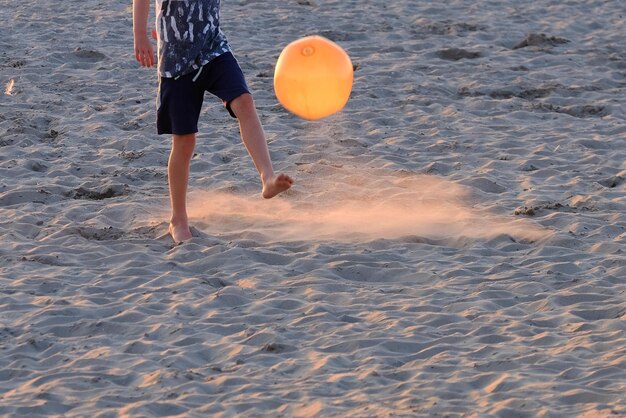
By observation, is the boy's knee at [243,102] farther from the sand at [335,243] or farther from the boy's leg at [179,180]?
the sand at [335,243]

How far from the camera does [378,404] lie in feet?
13.7

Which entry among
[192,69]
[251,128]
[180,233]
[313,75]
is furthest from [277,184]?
[180,233]

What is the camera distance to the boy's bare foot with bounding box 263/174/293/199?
5.25m

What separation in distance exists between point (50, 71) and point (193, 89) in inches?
160

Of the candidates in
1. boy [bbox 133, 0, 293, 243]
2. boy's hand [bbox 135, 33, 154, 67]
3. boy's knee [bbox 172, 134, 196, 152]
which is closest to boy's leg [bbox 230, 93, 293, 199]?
boy [bbox 133, 0, 293, 243]

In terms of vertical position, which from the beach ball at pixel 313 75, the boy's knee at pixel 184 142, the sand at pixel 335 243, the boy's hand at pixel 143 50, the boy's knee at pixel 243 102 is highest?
the boy's hand at pixel 143 50

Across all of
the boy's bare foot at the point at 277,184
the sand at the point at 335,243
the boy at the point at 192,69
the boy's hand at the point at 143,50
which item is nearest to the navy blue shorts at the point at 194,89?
the boy at the point at 192,69

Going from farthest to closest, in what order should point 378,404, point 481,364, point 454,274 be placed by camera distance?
point 454,274
point 481,364
point 378,404

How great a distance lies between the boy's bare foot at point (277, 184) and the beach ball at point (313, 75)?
46 centimetres

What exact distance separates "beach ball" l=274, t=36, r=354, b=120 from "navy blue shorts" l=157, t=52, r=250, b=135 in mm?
211

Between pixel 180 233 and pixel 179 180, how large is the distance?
276 mm

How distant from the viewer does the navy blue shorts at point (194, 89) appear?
5.55 meters

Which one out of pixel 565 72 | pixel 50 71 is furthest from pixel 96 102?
pixel 565 72

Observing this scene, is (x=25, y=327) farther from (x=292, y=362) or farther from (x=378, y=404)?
(x=378, y=404)
